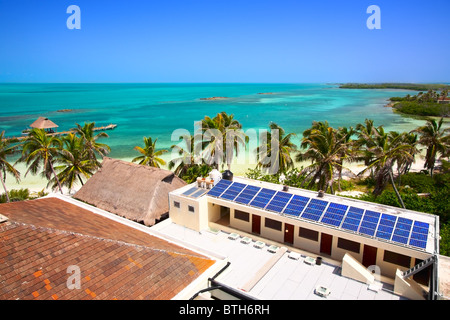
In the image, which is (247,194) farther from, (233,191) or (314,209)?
(314,209)

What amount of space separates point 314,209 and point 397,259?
172 inches

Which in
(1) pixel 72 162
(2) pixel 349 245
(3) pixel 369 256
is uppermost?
(1) pixel 72 162

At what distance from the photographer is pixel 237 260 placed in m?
15.4

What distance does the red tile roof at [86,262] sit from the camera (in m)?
8.21

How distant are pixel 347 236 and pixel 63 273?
1214 centimetres

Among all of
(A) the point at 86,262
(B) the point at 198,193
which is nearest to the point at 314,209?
(B) the point at 198,193

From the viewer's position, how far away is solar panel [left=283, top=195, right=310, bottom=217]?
15876 millimetres

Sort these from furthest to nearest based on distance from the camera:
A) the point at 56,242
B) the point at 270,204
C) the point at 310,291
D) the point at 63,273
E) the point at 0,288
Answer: the point at 270,204 → the point at 310,291 → the point at 56,242 → the point at 63,273 → the point at 0,288

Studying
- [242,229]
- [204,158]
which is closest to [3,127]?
[204,158]

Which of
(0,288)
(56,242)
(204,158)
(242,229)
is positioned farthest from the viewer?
(204,158)

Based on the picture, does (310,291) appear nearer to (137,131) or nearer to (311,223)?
(311,223)

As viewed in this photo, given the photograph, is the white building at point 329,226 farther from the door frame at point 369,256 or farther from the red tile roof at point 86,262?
the red tile roof at point 86,262

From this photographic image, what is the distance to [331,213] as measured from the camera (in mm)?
15328

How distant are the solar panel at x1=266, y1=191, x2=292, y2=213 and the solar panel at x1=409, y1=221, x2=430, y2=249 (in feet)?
20.4
